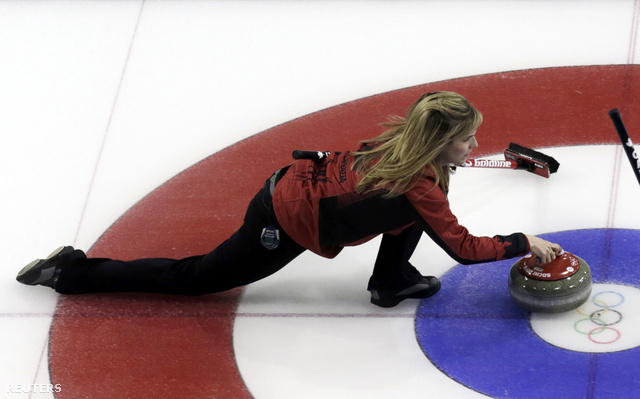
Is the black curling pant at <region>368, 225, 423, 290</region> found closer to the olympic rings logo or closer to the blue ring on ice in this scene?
the blue ring on ice

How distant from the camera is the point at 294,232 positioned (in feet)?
12.3

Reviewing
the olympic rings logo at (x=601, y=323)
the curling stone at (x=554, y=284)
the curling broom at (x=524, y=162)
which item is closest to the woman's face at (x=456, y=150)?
the curling stone at (x=554, y=284)

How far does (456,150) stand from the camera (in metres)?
3.57

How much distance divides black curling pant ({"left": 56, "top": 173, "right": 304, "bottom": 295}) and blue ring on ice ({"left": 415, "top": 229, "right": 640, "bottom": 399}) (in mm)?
664

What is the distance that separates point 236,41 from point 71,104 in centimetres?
107

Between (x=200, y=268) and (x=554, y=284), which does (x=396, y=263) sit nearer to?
(x=554, y=284)

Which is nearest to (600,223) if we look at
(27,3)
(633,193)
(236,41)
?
(633,193)

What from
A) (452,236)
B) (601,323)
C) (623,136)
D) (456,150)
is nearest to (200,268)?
(452,236)

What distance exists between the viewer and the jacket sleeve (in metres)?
3.56

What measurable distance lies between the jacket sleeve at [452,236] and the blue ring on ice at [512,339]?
342 mm

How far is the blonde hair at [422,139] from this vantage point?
3.49 meters

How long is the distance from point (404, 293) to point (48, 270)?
152 centimetres

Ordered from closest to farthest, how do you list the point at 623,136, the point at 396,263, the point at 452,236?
the point at 623,136 → the point at 452,236 → the point at 396,263

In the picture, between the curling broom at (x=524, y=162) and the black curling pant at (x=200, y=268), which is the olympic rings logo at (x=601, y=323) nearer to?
the curling broom at (x=524, y=162)
